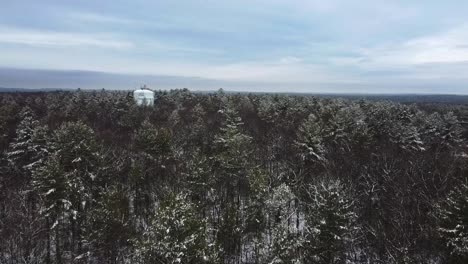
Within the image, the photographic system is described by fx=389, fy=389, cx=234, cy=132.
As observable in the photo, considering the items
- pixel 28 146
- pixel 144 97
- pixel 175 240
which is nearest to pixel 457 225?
pixel 175 240

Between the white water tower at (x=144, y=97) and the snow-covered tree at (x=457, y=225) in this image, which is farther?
the white water tower at (x=144, y=97)

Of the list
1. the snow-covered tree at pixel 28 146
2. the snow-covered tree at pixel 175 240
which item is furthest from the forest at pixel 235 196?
the snow-covered tree at pixel 28 146

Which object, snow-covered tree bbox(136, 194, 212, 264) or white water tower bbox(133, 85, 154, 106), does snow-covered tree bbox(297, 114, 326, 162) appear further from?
white water tower bbox(133, 85, 154, 106)

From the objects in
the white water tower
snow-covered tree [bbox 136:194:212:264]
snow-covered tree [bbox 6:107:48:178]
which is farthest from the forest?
the white water tower

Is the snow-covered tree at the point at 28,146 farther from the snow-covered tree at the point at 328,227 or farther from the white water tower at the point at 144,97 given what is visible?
the white water tower at the point at 144,97

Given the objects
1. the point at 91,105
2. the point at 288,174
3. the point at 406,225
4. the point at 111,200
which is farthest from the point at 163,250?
the point at 91,105

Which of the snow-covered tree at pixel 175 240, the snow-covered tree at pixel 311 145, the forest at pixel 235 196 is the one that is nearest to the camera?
the snow-covered tree at pixel 175 240

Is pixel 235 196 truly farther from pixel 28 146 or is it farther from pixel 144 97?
pixel 144 97

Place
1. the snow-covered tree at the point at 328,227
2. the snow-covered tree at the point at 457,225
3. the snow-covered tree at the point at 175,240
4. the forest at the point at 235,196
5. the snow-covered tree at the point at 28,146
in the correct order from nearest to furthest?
the snow-covered tree at the point at 175,240
the snow-covered tree at the point at 457,225
the forest at the point at 235,196
the snow-covered tree at the point at 328,227
the snow-covered tree at the point at 28,146
